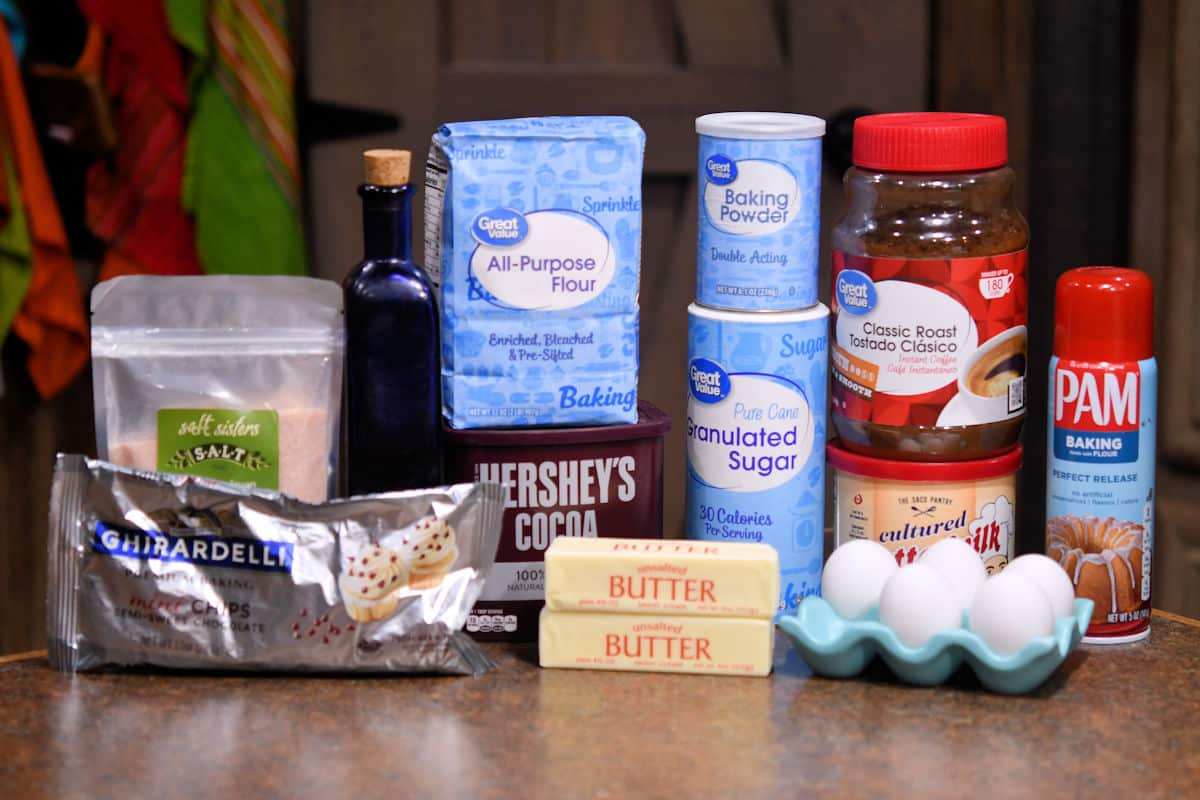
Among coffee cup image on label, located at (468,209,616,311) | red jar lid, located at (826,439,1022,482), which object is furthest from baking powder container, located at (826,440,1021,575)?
coffee cup image on label, located at (468,209,616,311)

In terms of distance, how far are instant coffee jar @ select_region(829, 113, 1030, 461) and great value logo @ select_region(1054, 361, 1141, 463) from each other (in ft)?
0.13

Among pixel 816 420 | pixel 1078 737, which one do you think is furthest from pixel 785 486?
pixel 1078 737

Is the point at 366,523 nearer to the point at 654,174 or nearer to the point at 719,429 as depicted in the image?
the point at 719,429

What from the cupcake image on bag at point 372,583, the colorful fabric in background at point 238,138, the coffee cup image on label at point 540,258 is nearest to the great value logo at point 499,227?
the coffee cup image on label at point 540,258

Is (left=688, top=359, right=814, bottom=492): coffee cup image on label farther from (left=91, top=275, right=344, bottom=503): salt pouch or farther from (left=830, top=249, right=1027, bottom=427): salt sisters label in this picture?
(left=91, top=275, right=344, bottom=503): salt pouch

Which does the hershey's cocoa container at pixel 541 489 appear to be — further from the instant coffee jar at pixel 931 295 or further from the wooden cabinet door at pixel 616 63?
the wooden cabinet door at pixel 616 63

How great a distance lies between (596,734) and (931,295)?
35 centimetres

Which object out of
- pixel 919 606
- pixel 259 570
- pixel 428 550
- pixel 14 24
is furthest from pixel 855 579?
pixel 14 24

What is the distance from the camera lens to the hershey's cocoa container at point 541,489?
39.4 inches

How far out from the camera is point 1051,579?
929 mm

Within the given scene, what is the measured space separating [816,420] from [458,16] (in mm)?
1218

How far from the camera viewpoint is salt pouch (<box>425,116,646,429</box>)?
3.21ft

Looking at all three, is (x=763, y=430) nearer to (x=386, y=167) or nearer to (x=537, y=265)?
(x=537, y=265)

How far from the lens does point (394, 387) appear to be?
38.6 inches
